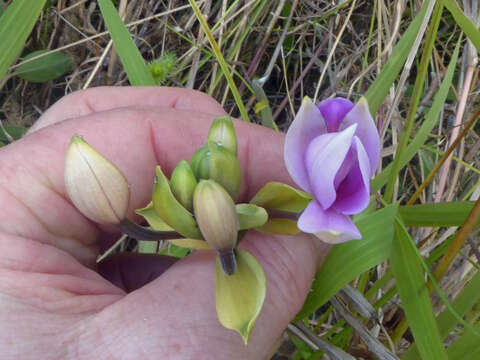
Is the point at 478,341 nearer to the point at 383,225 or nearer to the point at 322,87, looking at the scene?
the point at 383,225

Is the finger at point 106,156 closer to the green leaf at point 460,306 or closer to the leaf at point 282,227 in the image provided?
the leaf at point 282,227

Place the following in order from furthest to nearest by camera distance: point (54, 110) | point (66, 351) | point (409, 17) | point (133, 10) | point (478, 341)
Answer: point (133, 10), point (409, 17), point (54, 110), point (478, 341), point (66, 351)

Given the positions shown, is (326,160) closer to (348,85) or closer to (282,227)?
(282,227)

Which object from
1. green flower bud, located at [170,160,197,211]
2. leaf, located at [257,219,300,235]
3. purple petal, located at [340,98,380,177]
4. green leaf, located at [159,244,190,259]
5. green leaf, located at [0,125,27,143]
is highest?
purple petal, located at [340,98,380,177]

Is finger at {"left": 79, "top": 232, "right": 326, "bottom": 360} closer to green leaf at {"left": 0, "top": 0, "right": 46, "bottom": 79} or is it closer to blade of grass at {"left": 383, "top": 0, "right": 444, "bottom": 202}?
blade of grass at {"left": 383, "top": 0, "right": 444, "bottom": 202}

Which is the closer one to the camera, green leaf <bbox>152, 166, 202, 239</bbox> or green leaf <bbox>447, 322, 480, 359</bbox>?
green leaf <bbox>152, 166, 202, 239</bbox>

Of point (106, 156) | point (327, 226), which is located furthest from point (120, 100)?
point (327, 226)

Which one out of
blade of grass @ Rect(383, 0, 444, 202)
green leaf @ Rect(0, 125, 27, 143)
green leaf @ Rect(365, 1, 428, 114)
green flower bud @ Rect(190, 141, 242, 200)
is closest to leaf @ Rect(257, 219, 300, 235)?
green flower bud @ Rect(190, 141, 242, 200)

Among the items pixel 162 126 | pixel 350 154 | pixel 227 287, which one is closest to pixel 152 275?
pixel 162 126
